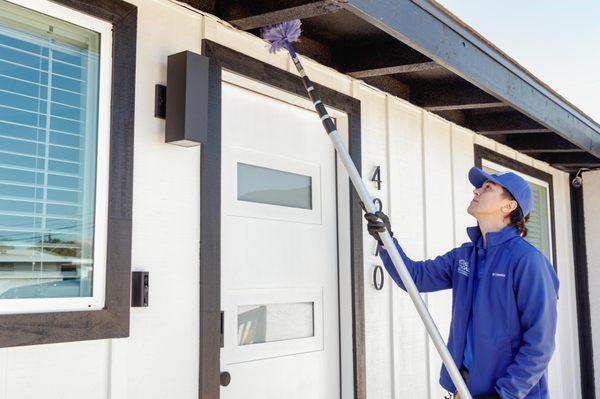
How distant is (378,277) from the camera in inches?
165

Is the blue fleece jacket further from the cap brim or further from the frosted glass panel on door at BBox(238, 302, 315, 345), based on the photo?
the frosted glass panel on door at BBox(238, 302, 315, 345)

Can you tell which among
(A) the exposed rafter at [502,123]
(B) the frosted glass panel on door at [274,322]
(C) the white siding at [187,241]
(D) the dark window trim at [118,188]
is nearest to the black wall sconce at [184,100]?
(C) the white siding at [187,241]

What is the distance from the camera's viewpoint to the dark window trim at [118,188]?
2477 millimetres

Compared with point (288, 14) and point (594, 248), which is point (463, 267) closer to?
point (288, 14)

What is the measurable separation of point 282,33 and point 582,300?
18.1 ft

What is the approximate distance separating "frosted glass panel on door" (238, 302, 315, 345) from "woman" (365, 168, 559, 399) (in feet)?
3.05

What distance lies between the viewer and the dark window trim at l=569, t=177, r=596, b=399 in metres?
7.23

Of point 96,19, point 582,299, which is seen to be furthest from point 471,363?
point 582,299

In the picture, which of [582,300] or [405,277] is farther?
[582,300]

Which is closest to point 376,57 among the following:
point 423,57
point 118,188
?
point 423,57

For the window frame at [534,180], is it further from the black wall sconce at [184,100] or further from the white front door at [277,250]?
the black wall sconce at [184,100]

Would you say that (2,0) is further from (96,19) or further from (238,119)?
(238,119)

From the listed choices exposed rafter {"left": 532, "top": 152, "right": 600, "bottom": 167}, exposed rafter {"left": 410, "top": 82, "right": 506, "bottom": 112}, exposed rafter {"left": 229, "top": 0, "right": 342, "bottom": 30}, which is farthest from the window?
exposed rafter {"left": 532, "top": 152, "right": 600, "bottom": 167}

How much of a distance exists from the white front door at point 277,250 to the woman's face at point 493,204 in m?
1.09
